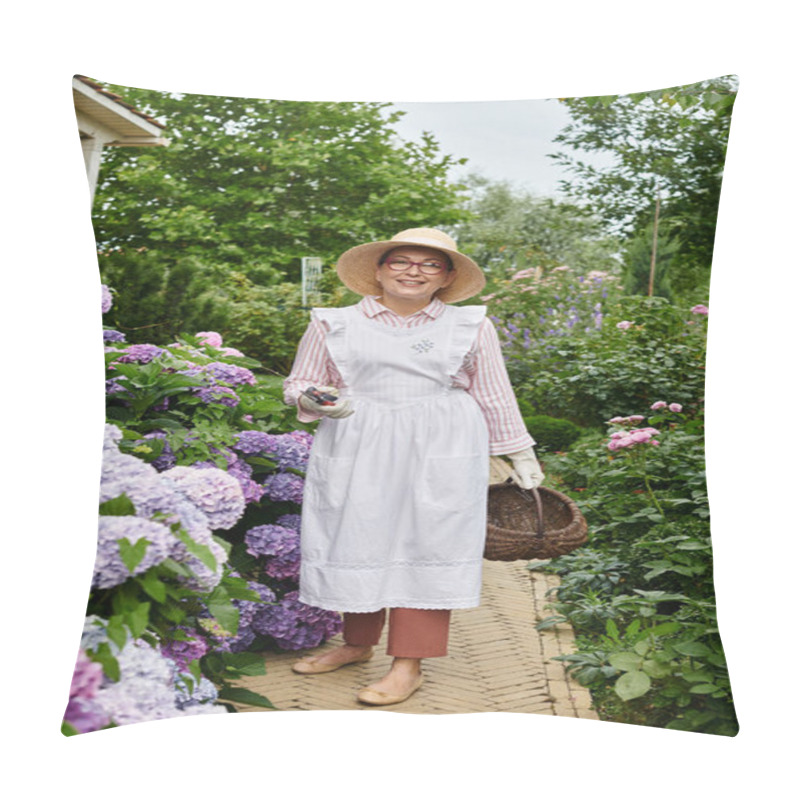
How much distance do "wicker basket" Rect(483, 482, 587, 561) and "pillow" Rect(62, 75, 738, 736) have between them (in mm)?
46

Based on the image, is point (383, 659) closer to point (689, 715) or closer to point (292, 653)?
point (292, 653)

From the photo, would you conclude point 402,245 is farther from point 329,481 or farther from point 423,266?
point 329,481

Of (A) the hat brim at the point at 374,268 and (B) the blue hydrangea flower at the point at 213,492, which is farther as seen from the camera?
(A) the hat brim at the point at 374,268

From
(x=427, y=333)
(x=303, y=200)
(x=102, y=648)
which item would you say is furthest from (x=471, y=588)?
(x=303, y=200)

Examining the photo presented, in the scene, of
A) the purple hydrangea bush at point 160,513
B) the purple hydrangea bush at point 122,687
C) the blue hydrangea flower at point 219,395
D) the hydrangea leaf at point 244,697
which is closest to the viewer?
the purple hydrangea bush at point 122,687

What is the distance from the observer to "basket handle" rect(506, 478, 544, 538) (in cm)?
369

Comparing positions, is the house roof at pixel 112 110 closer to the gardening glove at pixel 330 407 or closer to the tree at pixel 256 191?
the tree at pixel 256 191

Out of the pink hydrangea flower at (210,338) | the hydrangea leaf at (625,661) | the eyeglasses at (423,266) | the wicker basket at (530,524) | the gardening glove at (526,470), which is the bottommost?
the hydrangea leaf at (625,661)

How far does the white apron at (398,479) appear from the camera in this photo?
366 cm

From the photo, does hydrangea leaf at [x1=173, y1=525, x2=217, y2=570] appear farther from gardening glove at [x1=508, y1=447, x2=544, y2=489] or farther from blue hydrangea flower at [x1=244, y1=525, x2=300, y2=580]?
gardening glove at [x1=508, y1=447, x2=544, y2=489]

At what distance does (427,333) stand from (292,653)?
1213 mm

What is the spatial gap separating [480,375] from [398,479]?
474mm

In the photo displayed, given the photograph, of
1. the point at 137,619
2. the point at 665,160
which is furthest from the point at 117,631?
the point at 665,160

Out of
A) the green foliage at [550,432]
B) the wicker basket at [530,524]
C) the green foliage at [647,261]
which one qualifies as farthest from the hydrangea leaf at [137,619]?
the green foliage at [647,261]
